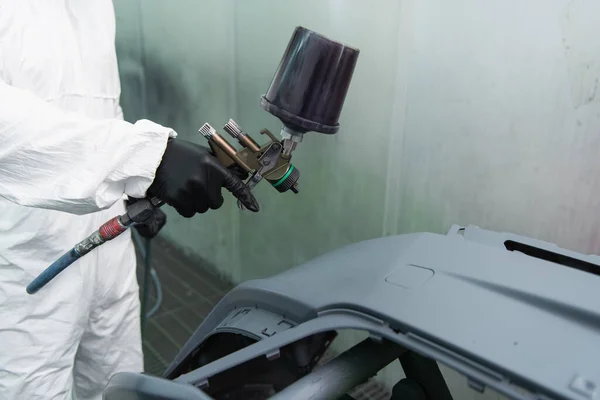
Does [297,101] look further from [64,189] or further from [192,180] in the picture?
[64,189]

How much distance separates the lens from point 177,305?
2.01 m

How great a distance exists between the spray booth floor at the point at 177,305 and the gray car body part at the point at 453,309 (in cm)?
86

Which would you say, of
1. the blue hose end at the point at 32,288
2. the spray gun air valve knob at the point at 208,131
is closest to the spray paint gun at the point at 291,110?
the spray gun air valve knob at the point at 208,131

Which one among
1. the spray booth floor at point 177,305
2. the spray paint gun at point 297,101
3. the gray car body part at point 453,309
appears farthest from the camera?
the spray booth floor at point 177,305

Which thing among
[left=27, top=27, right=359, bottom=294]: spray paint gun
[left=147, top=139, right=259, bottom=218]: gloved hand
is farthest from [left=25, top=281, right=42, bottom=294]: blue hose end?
[left=147, top=139, right=259, bottom=218]: gloved hand

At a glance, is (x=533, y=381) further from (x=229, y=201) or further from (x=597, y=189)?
(x=229, y=201)

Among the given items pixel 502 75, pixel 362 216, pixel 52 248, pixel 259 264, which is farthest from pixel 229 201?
pixel 502 75

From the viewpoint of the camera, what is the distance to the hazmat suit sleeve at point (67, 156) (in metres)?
0.71

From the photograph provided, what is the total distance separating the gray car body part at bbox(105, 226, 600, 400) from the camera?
0.45 m

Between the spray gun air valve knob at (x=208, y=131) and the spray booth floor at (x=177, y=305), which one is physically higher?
the spray gun air valve knob at (x=208, y=131)

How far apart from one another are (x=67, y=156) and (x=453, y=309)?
1.97ft

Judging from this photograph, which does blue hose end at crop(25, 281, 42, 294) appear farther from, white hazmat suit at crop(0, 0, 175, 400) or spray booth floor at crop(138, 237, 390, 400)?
spray booth floor at crop(138, 237, 390, 400)

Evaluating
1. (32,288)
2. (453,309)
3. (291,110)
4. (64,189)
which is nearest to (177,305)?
(32,288)

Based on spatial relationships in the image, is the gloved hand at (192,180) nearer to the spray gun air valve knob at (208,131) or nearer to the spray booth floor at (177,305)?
the spray gun air valve knob at (208,131)
